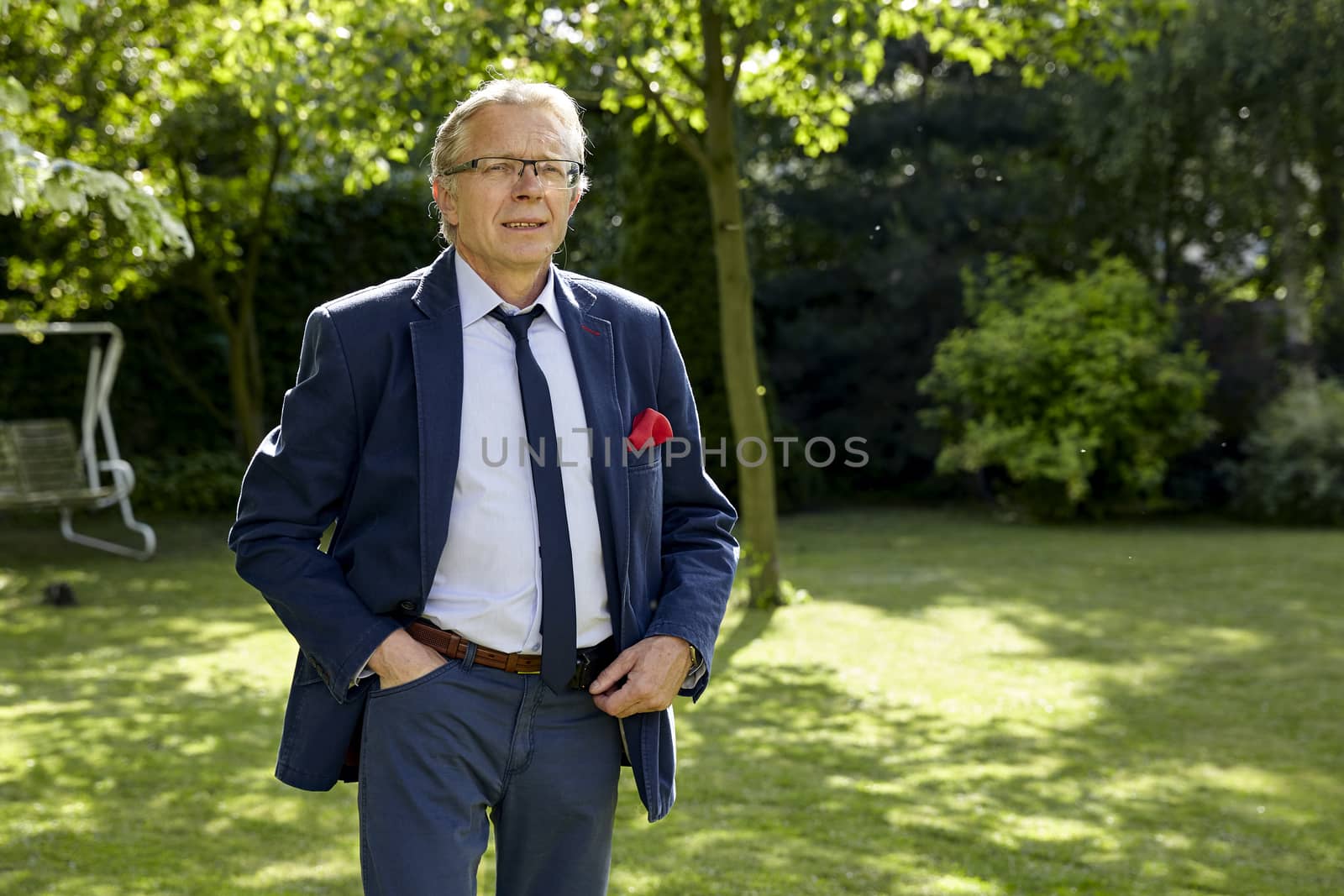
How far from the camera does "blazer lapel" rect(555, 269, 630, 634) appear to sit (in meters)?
1.87

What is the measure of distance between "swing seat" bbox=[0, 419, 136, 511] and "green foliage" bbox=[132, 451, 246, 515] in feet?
8.25

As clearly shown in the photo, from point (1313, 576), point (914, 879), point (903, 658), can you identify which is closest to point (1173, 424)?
point (1313, 576)

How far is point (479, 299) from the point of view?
6.19ft

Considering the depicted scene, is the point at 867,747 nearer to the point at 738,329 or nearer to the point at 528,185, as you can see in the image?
the point at 738,329

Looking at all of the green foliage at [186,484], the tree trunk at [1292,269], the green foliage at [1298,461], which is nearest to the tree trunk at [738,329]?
the green foliage at [186,484]

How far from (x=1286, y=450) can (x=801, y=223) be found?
5586 millimetres

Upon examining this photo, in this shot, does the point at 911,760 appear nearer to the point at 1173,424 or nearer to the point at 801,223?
the point at 1173,424

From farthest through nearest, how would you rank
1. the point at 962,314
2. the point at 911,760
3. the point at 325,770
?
the point at 962,314
the point at 911,760
the point at 325,770

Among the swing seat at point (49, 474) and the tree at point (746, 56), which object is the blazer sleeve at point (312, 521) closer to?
the tree at point (746, 56)

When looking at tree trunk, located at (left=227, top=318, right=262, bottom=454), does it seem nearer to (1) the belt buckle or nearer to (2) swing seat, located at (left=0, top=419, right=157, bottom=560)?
(2) swing seat, located at (left=0, top=419, right=157, bottom=560)

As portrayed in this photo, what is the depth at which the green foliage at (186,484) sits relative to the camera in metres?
12.3

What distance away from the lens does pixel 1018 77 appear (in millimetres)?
14938

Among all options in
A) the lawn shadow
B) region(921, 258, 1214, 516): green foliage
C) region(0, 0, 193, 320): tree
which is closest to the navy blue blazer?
region(0, 0, 193, 320): tree

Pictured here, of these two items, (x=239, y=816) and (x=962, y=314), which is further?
(x=962, y=314)
